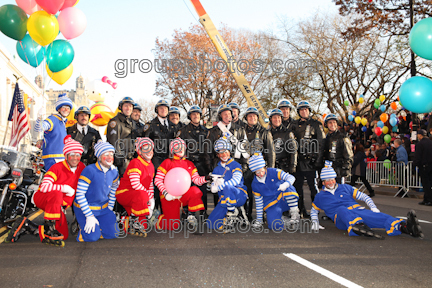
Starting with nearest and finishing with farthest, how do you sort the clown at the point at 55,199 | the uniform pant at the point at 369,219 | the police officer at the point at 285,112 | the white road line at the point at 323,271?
the white road line at the point at 323,271
the clown at the point at 55,199
the uniform pant at the point at 369,219
the police officer at the point at 285,112

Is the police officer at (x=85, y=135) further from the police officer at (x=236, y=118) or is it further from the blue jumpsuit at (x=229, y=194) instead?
the police officer at (x=236, y=118)

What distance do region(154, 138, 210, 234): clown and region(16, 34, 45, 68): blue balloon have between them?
570cm

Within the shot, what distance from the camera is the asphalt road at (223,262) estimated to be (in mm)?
3887

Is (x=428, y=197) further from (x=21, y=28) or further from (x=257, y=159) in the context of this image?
(x=21, y=28)

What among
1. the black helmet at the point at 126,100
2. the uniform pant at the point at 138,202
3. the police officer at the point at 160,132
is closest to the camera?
the uniform pant at the point at 138,202

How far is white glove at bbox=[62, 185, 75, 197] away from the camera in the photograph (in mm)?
5750

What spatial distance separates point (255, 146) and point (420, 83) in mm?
3772

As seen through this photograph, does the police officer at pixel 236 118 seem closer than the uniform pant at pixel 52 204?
No

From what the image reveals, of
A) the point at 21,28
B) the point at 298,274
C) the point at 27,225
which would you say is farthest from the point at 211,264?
the point at 21,28

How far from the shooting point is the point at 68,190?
577 centimetres

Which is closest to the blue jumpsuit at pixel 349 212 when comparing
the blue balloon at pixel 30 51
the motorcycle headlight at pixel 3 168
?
the motorcycle headlight at pixel 3 168

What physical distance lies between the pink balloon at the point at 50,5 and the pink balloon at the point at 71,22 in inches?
18.2

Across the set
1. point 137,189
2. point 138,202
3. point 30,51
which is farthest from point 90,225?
point 30,51

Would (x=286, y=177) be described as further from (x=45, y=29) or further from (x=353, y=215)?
(x=45, y=29)
